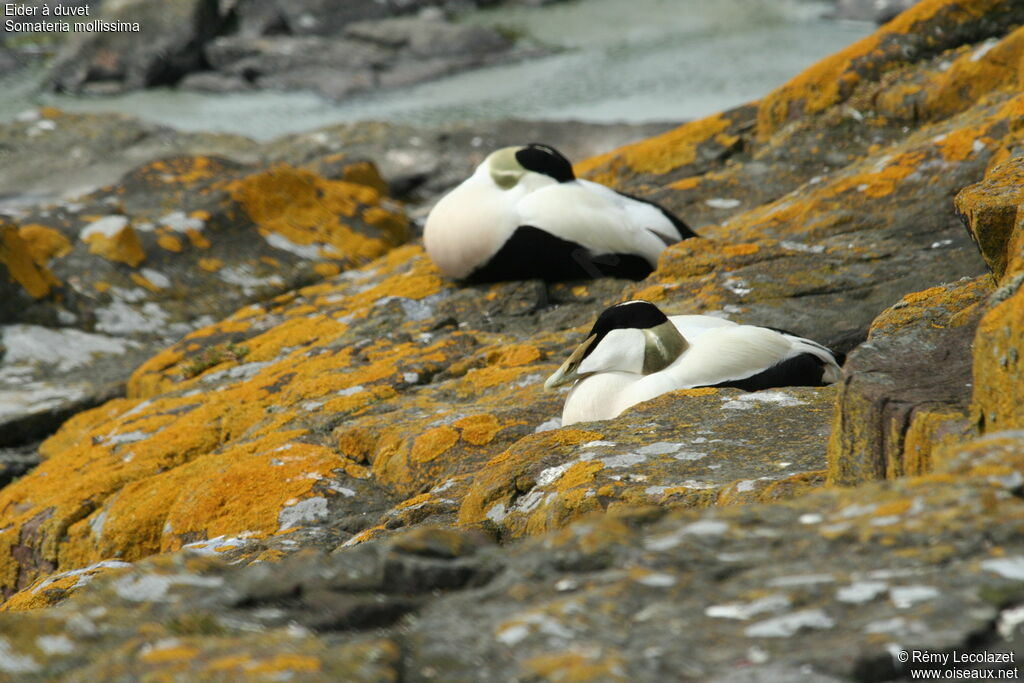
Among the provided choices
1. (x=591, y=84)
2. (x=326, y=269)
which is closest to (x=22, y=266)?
(x=326, y=269)

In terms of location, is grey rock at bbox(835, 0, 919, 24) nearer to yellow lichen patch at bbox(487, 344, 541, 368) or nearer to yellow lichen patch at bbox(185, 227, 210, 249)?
yellow lichen patch at bbox(185, 227, 210, 249)

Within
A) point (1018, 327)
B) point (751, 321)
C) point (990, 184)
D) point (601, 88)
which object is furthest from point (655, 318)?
point (601, 88)

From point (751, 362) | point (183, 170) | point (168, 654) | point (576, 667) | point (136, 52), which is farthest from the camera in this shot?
point (136, 52)

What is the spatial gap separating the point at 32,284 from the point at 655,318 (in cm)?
546

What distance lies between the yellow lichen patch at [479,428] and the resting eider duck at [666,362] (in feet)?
0.98

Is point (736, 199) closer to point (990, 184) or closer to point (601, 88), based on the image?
point (990, 184)

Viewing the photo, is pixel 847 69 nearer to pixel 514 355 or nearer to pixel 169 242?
pixel 514 355

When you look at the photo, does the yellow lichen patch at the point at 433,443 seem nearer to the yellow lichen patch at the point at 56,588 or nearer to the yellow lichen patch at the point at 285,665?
the yellow lichen patch at the point at 56,588

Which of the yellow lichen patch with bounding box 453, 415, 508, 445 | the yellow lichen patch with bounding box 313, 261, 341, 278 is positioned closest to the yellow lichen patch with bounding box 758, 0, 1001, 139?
the yellow lichen patch with bounding box 313, 261, 341, 278

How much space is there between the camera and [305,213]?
950cm

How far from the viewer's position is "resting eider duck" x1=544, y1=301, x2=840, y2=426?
4488mm

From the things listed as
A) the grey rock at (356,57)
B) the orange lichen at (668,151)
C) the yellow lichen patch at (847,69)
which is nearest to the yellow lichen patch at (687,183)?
the orange lichen at (668,151)

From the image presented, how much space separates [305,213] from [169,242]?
1.15m

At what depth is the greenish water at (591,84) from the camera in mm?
18234
